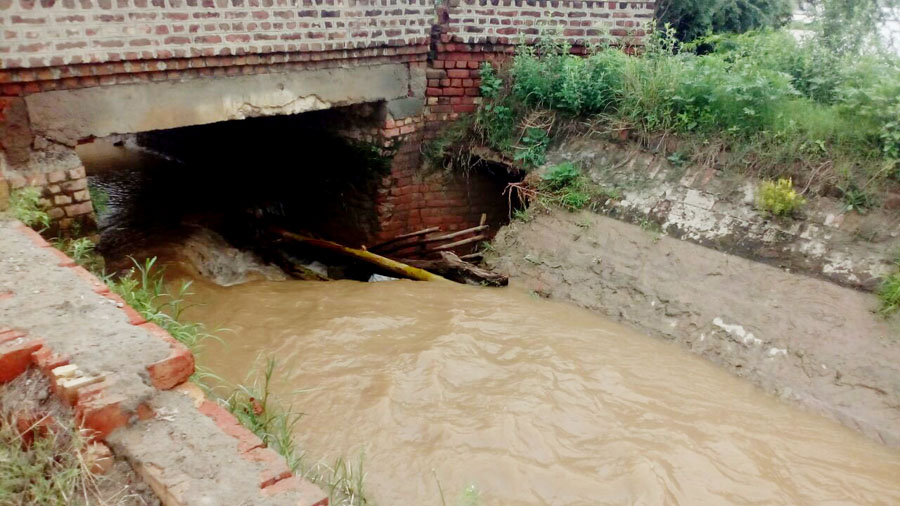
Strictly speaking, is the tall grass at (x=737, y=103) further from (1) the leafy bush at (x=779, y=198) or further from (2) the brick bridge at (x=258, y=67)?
(2) the brick bridge at (x=258, y=67)

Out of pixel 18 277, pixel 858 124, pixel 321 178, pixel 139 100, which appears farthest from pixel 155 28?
pixel 858 124

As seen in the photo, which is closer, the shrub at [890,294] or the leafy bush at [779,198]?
the shrub at [890,294]

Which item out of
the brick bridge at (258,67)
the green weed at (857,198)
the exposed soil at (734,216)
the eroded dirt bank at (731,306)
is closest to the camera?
the eroded dirt bank at (731,306)

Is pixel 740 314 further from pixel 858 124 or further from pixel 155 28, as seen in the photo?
pixel 155 28

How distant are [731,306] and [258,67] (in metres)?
4.34

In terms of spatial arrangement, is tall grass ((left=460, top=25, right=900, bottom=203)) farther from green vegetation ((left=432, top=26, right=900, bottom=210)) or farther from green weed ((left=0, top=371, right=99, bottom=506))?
green weed ((left=0, top=371, right=99, bottom=506))

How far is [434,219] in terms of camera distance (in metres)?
7.04

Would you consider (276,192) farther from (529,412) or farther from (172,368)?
(172,368)

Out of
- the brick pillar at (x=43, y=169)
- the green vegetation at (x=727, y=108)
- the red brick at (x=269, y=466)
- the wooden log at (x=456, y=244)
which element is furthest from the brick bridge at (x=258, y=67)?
the red brick at (x=269, y=466)

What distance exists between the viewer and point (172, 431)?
229 cm

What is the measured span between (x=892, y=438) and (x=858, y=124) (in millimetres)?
2505

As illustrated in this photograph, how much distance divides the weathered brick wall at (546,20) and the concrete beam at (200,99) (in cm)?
79

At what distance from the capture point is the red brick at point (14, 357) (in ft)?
8.02

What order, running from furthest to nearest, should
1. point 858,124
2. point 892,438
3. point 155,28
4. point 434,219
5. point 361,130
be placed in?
point 434,219, point 361,130, point 858,124, point 155,28, point 892,438
